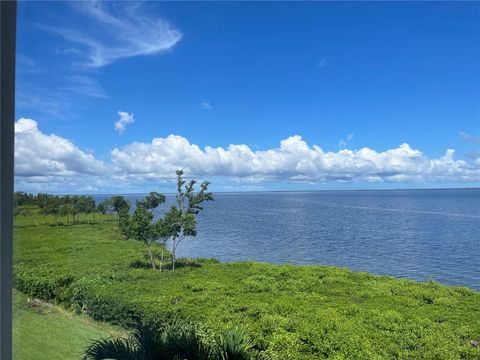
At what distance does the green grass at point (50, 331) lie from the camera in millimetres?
1613

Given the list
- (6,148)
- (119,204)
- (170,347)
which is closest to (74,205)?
(119,204)

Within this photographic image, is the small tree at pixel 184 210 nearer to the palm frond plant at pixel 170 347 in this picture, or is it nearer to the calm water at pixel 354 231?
the calm water at pixel 354 231

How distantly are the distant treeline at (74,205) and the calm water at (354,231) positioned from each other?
402 millimetres

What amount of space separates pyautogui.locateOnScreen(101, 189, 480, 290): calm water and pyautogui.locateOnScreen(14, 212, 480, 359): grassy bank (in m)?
0.09

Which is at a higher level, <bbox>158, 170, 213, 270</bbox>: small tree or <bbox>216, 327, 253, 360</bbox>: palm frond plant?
<bbox>158, 170, 213, 270</bbox>: small tree

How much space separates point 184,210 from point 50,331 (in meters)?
0.80

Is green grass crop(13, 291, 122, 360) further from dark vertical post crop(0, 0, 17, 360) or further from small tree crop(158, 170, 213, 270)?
small tree crop(158, 170, 213, 270)

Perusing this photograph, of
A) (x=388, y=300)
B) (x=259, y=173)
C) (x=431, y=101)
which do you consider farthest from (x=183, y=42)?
(x=388, y=300)

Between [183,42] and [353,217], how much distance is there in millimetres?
1149

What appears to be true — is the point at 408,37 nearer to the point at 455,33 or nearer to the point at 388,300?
the point at 455,33

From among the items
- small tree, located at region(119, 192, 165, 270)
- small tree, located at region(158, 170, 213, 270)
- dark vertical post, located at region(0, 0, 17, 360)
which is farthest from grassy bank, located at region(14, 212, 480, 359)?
dark vertical post, located at region(0, 0, 17, 360)

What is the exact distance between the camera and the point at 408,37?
178 centimetres

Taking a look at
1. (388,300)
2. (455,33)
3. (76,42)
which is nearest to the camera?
(455,33)

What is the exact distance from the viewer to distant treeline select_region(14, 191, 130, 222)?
1.85 metres
